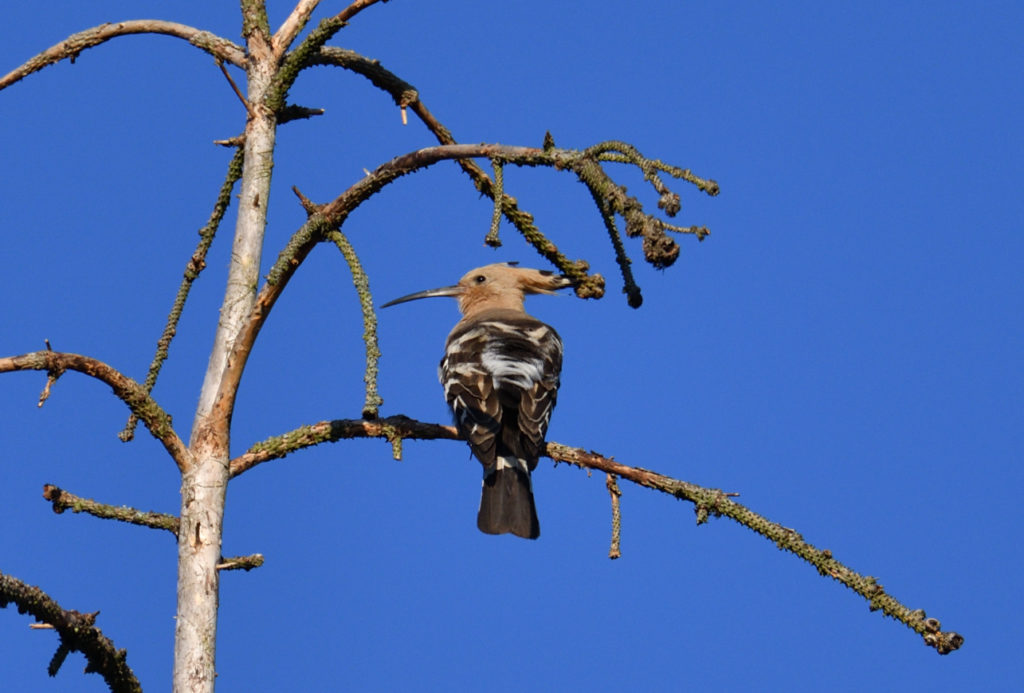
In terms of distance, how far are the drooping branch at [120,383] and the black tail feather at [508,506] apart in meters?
1.88

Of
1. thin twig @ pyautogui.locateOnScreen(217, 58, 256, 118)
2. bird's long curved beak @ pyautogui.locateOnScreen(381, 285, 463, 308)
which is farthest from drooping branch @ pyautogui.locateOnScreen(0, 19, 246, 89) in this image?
bird's long curved beak @ pyautogui.locateOnScreen(381, 285, 463, 308)

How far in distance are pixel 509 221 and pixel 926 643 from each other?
1.94 m

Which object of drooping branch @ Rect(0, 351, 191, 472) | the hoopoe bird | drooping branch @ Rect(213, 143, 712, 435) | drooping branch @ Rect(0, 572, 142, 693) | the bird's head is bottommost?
drooping branch @ Rect(0, 572, 142, 693)

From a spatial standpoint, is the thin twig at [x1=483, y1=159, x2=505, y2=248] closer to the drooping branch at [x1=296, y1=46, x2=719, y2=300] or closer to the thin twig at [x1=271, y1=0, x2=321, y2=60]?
the drooping branch at [x1=296, y1=46, x2=719, y2=300]

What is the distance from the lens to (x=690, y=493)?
14.4 feet

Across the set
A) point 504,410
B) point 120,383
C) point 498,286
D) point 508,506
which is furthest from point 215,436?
point 498,286

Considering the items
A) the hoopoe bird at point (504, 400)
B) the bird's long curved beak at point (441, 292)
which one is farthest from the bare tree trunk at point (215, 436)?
the bird's long curved beak at point (441, 292)

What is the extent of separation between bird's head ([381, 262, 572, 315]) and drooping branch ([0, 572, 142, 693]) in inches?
177

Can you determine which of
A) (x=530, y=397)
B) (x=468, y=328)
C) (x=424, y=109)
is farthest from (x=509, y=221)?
(x=468, y=328)

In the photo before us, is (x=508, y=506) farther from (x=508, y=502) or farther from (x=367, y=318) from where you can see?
(x=367, y=318)

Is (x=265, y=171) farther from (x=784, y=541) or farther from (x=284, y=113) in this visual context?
(x=784, y=541)

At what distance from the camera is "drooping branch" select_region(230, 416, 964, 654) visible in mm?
3705

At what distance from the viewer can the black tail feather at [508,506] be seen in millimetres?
5543

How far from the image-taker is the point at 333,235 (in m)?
4.03
